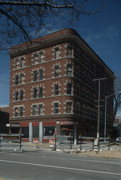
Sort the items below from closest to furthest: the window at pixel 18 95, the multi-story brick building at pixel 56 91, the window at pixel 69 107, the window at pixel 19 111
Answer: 1. the window at pixel 69 107
2. the multi-story brick building at pixel 56 91
3. the window at pixel 19 111
4. the window at pixel 18 95

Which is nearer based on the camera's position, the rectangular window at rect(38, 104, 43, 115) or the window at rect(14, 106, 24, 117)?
the rectangular window at rect(38, 104, 43, 115)

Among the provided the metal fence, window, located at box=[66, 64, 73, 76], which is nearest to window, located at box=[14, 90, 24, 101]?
window, located at box=[66, 64, 73, 76]

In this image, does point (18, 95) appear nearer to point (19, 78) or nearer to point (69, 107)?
point (19, 78)

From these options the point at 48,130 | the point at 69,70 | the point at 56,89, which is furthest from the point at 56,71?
the point at 48,130

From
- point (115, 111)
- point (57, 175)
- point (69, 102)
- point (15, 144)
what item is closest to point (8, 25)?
point (57, 175)

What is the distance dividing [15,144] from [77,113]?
927 inches

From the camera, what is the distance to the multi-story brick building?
44406 mm

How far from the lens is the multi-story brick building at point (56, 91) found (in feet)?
146

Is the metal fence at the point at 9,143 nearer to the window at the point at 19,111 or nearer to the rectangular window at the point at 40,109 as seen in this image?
A: the rectangular window at the point at 40,109

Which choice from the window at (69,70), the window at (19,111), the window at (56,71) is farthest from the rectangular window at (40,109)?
the window at (69,70)

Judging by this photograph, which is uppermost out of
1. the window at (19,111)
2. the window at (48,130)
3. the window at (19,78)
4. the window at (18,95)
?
the window at (19,78)

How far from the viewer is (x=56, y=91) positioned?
4556 cm

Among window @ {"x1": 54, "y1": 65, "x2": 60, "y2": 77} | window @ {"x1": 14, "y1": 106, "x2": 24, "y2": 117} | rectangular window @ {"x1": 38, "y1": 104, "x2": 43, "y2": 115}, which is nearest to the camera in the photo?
window @ {"x1": 54, "y1": 65, "x2": 60, "y2": 77}

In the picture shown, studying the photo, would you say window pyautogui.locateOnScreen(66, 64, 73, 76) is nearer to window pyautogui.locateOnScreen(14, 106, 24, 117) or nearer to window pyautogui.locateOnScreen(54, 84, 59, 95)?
window pyautogui.locateOnScreen(54, 84, 59, 95)
